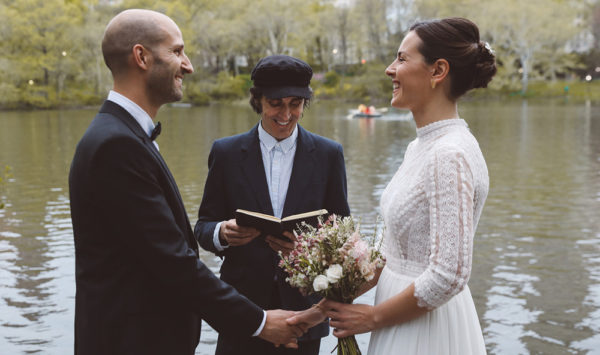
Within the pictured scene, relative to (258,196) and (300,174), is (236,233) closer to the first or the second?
(258,196)

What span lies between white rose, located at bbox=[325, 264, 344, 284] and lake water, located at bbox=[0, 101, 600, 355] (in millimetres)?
3878

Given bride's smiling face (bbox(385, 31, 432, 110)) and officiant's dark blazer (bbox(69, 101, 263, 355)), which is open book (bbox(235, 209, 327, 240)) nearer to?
officiant's dark blazer (bbox(69, 101, 263, 355))

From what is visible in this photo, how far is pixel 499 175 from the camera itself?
1673 cm

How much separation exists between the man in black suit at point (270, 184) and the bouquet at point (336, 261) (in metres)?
0.78

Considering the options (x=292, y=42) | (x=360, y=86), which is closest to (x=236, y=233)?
(x=360, y=86)

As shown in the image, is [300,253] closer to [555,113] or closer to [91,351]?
[91,351]

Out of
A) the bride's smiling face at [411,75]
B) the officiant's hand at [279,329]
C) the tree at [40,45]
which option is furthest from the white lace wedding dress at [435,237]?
the tree at [40,45]

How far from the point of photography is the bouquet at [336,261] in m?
2.61

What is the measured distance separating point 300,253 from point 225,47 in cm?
7285

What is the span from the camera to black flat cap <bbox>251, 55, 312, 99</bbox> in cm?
347

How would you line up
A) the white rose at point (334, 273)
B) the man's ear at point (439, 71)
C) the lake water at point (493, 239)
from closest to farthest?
the white rose at point (334, 273)
the man's ear at point (439, 71)
the lake water at point (493, 239)

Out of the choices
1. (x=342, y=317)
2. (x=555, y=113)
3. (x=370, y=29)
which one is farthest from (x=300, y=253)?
(x=370, y=29)

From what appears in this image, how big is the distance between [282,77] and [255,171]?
1.80 feet

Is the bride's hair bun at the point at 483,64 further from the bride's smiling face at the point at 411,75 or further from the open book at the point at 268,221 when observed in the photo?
the open book at the point at 268,221
